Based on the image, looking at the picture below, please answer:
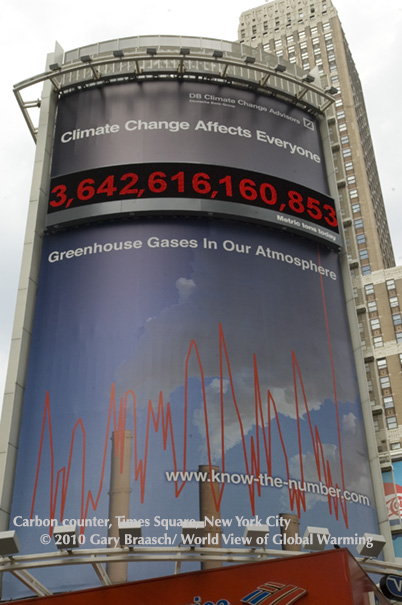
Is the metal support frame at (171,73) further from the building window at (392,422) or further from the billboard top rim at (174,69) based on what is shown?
the building window at (392,422)

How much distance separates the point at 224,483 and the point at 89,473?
449 centimetres

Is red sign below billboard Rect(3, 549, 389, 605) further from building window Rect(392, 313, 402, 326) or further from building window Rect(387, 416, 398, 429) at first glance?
building window Rect(392, 313, 402, 326)

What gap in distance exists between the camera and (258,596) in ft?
51.4

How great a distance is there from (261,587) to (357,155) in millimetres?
111485

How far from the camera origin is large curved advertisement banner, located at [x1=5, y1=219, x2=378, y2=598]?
926 inches

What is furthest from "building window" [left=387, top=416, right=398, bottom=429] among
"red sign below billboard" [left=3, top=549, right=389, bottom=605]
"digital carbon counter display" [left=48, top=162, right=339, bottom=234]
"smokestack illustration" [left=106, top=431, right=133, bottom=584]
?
"red sign below billboard" [left=3, top=549, right=389, bottom=605]

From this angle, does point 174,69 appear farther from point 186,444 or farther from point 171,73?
point 186,444

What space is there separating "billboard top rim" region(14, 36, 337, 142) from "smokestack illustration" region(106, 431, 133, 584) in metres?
18.1

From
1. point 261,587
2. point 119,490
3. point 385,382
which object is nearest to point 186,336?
point 119,490

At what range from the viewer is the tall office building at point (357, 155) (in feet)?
346

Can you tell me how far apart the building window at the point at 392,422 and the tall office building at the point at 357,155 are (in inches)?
5.4

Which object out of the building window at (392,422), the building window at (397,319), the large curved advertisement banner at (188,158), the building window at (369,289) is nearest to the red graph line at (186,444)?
the large curved advertisement banner at (188,158)

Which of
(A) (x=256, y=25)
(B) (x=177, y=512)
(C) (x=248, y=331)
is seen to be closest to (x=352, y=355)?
(C) (x=248, y=331)

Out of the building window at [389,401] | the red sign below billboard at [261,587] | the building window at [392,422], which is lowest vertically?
the red sign below billboard at [261,587]
